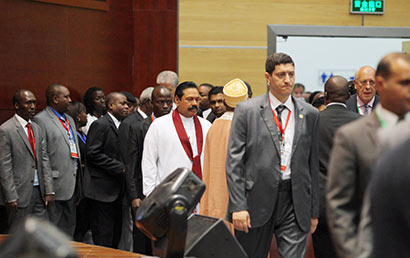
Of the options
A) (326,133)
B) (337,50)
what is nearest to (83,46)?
(337,50)

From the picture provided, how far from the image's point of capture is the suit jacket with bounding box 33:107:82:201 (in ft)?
19.9

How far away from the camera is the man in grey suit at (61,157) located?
6066 mm

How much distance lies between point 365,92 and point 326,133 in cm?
100

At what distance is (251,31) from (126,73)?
1782 millimetres

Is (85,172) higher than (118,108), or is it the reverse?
(118,108)

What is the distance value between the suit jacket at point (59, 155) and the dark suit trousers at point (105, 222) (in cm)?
29

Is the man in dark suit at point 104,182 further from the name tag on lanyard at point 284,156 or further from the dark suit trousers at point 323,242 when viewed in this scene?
the name tag on lanyard at point 284,156

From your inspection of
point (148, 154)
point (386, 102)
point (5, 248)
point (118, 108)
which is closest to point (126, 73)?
point (118, 108)

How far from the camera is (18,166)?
5770mm

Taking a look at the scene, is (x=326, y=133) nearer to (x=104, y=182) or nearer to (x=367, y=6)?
(x=104, y=182)

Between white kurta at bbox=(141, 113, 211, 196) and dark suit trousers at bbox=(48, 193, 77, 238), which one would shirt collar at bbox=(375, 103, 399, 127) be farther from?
dark suit trousers at bbox=(48, 193, 77, 238)

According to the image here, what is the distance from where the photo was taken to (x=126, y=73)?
8828 millimetres

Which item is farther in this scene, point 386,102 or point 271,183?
point 271,183

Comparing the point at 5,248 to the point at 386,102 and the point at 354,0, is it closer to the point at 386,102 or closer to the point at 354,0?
the point at 386,102
